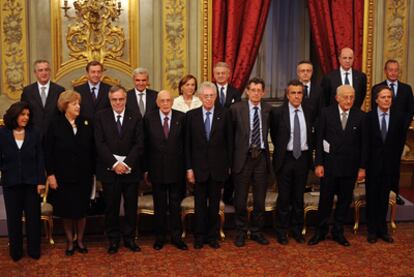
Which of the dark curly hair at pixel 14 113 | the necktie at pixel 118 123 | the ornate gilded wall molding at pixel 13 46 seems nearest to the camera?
the dark curly hair at pixel 14 113

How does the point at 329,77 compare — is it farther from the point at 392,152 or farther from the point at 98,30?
the point at 98,30

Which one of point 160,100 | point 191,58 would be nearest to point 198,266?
point 160,100

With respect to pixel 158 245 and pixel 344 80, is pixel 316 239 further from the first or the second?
pixel 344 80

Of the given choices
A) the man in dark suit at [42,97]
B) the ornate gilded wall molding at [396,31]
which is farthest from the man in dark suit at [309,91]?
the man in dark suit at [42,97]

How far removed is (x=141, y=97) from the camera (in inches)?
269

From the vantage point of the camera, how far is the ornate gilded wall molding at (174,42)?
818 cm

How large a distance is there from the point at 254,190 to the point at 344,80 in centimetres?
173

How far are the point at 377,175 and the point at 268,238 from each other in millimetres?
1204

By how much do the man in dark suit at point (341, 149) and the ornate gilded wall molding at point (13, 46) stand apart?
3699 mm

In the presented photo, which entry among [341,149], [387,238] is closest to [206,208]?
[341,149]

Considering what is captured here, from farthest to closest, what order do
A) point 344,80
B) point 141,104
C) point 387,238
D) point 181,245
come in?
point 344,80, point 141,104, point 387,238, point 181,245

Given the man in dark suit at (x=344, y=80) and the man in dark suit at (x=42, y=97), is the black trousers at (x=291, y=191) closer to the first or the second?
the man in dark suit at (x=344, y=80)

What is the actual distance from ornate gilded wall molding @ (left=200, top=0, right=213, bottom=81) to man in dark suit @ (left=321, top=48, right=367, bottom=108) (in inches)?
63.9

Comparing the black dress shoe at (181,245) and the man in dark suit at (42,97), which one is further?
the man in dark suit at (42,97)
